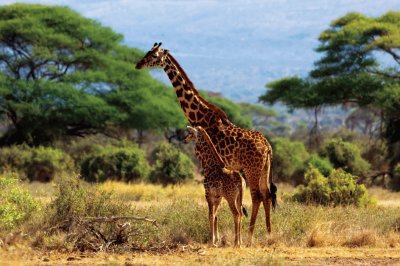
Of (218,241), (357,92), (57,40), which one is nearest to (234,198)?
(218,241)

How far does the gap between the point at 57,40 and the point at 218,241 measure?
77.5 feet

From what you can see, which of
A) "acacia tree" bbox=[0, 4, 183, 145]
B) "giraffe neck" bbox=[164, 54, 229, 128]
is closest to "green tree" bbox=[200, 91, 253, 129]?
"acacia tree" bbox=[0, 4, 183, 145]

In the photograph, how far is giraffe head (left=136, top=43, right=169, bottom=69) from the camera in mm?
12789

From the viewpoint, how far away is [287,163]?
28.7 metres

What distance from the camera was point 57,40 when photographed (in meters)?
34.0

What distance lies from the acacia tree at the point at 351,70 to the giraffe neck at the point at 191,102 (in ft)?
60.4

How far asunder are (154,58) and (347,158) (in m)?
15.7

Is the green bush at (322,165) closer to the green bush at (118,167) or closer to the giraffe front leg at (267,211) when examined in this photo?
the green bush at (118,167)

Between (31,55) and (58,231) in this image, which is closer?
(58,231)

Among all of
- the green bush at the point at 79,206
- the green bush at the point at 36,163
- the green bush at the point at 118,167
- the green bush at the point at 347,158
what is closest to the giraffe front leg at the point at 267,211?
the green bush at the point at 79,206

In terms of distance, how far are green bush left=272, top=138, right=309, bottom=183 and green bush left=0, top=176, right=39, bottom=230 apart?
15.7m

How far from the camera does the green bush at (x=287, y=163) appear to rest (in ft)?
92.0

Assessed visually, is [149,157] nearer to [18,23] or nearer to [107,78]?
[107,78]

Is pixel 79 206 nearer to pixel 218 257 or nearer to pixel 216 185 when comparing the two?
pixel 216 185
